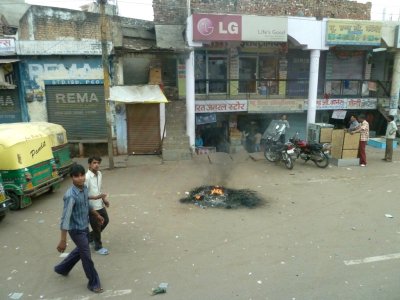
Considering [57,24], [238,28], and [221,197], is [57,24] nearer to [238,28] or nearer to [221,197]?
[238,28]

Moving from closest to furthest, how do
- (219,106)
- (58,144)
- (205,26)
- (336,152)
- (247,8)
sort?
(58,144) < (336,152) < (205,26) < (219,106) < (247,8)

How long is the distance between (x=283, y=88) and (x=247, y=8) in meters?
4.50

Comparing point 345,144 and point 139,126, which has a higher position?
point 139,126

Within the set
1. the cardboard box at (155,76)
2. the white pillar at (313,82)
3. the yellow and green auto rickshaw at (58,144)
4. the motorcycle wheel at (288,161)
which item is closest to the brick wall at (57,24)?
the cardboard box at (155,76)

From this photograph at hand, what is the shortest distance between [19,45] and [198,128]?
27.8 feet

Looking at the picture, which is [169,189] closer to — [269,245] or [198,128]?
[269,245]

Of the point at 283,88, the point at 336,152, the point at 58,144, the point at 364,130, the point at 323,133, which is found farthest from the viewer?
the point at 283,88

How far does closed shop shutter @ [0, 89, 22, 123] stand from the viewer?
42.7ft

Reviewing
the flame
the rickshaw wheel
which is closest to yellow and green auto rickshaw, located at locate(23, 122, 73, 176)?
the rickshaw wheel

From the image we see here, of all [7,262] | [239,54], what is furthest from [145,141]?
[7,262]

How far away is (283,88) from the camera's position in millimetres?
17656

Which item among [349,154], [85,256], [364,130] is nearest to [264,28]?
[364,130]

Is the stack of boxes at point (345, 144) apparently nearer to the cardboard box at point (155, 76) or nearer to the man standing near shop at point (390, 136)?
the man standing near shop at point (390, 136)

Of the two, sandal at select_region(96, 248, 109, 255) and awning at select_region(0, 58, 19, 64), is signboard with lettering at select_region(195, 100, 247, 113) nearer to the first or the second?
awning at select_region(0, 58, 19, 64)
